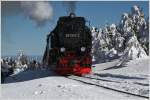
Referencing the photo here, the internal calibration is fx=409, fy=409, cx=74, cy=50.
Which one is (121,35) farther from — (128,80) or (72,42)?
(128,80)

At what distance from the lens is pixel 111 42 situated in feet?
238

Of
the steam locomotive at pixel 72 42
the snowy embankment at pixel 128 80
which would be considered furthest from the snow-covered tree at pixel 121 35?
the steam locomotive at pixel 72 42

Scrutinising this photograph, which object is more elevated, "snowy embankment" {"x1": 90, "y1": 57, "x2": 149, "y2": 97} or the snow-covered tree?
the snow-covered tree

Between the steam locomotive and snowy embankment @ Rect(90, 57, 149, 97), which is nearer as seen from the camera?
snowy embankment @ Rect(90, 57, 149, 97)

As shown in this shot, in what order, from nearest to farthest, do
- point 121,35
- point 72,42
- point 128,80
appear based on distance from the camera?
1. point 128,80
2. point 72,42
3. point 121,35

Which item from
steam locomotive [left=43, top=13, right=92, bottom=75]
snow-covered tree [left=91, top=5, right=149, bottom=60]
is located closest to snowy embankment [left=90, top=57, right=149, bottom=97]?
steam locomotive [left=43, top=13, right=92, bottom=75]

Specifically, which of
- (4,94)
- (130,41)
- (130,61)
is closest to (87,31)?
(4,94)

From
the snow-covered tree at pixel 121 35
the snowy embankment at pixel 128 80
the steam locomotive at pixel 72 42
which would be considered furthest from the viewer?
the snow-covered tree at pixel 121 35

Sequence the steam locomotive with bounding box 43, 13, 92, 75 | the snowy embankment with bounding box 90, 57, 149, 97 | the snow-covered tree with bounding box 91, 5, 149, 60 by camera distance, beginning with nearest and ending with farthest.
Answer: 1. the snowy embankment with bounding box 90, 57, 149, 97
2. the steam locomotive with bounding box 43, 13, 92, 75
3. the snow-covered tree with bounding box 91, 5, 149, 60

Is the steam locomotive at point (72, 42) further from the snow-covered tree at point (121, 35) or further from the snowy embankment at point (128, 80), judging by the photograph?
the snow-covered tree at point (121, 35)

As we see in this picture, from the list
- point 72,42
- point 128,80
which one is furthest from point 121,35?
point 128,80

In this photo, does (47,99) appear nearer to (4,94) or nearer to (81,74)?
(4,94)

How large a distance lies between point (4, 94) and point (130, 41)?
3639 centimetres

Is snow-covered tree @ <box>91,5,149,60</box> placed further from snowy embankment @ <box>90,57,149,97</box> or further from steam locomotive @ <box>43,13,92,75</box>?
steam locomotive @ <box>43,13,92,75</box>
